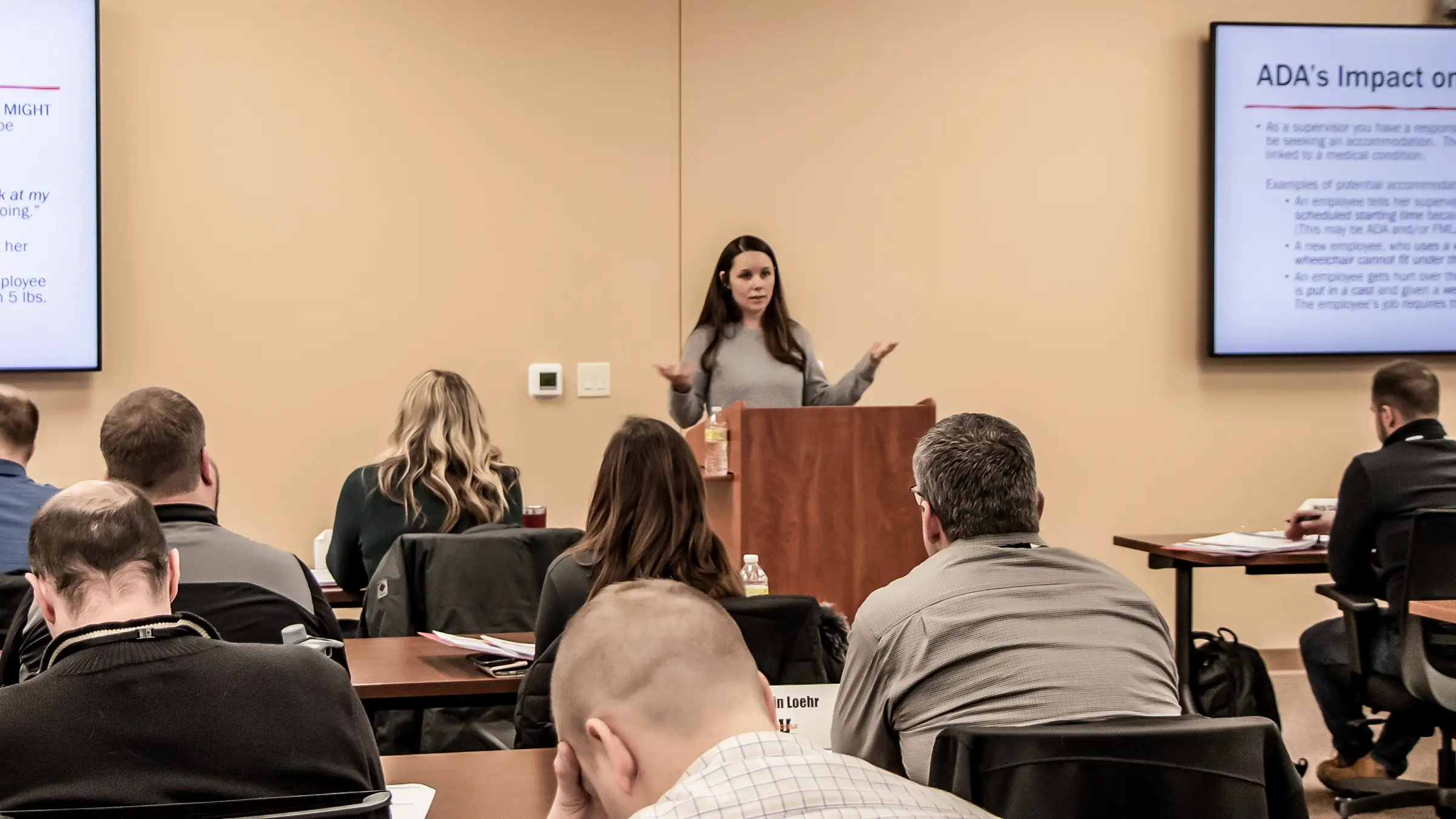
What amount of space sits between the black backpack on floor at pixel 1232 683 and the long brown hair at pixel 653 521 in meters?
2.57

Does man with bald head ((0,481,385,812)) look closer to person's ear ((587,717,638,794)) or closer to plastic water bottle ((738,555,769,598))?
person's ear ((587,717,638,794))

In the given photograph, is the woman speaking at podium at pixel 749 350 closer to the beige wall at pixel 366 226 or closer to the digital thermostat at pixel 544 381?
the beige wall at pixel 366 226

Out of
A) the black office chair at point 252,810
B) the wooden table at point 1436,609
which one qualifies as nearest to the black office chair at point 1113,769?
the black office chair at point 252,810

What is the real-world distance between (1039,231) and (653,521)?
390 cm

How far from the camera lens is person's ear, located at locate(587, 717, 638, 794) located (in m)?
1.12

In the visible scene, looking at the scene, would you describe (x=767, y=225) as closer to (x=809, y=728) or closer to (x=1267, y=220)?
(x=1267, y=220)

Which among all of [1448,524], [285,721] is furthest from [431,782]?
[1448,524]

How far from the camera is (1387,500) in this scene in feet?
12.6

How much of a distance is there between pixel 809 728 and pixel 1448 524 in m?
2.22

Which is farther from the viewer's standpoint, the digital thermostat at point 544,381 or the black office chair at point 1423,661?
the digital thermostat at point 544,381

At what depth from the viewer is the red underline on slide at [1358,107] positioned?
5949mm

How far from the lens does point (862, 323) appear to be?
5777 mm

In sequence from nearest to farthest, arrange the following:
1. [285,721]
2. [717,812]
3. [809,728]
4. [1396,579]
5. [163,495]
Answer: [717,812]
[285,721]
[809,728]
[163,495]
[1396,579]

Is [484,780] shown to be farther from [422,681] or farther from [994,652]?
[994,652]
